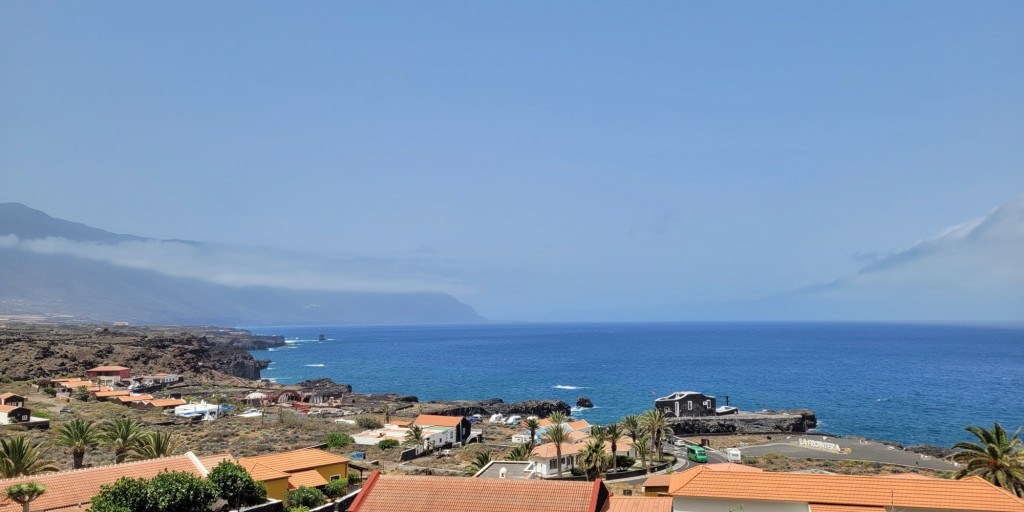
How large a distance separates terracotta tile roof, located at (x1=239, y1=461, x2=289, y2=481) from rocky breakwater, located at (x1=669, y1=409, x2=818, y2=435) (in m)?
60.4

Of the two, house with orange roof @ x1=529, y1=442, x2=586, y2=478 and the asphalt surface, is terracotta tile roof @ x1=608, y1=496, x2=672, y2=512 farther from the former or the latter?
the asphalt surface

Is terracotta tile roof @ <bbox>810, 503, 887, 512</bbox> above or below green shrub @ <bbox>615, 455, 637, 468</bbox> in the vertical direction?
above

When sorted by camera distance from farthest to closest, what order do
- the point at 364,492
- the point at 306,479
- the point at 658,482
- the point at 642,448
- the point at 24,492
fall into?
the point at 642,448 → the point at 658,482 → the point at 306,479 → the point at 364,492 → the point at 24,492

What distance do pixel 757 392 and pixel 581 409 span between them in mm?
43486

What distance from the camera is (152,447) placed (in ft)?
113

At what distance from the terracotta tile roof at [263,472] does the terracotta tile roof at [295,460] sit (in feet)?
2.38

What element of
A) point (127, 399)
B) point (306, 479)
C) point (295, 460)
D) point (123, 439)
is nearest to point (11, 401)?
point (127, 399)

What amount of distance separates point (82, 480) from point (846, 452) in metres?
63.1

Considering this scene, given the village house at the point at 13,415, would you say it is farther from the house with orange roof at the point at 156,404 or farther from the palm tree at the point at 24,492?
the palm tree at the point at 24,492

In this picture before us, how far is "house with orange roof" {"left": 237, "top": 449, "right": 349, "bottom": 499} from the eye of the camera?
3095cm

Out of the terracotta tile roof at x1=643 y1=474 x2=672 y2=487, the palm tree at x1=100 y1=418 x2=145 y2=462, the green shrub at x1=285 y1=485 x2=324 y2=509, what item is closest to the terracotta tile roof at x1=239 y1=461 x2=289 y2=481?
the green shrub at x1=285 y1=485 x2=324 y2=509

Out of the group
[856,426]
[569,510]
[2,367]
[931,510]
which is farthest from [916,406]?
[2,367]

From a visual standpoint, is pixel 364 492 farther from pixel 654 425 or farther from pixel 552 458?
pixel 654 425

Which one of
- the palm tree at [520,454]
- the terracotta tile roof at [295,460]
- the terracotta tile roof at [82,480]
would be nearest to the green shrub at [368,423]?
the palm tree at [520,454]
